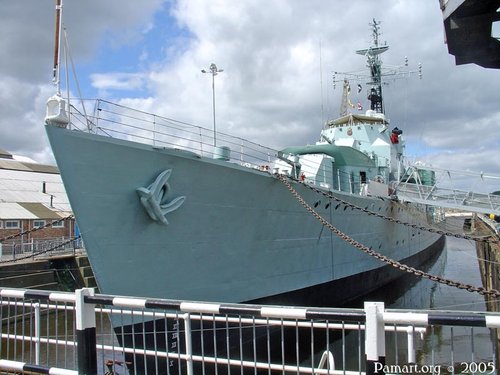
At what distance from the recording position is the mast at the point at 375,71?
22.9 meters

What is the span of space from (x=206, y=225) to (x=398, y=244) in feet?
40.2

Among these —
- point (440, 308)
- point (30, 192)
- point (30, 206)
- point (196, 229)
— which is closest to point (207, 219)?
point (196, 229)

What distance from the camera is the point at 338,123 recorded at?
19.9 meters

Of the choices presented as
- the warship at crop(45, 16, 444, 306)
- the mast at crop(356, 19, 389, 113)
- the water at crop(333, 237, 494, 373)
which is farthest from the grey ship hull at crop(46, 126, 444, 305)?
the mast at crop(356, 19, 389, 113)

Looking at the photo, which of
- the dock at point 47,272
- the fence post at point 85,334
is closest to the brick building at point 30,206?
the dock at point 47,272

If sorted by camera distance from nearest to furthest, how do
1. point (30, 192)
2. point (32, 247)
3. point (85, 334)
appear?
point (85, 334) < point (32, 247) < point (30, 192)

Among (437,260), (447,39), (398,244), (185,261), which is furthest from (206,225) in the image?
(437,260)

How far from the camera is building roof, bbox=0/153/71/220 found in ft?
87.9

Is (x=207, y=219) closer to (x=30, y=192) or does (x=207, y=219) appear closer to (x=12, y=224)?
(x=12, y=224)

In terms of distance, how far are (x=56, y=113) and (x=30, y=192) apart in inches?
1075

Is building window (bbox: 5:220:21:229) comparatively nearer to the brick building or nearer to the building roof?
the brick building

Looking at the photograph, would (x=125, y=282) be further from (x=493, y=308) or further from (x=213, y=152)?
(x=493, y=308)

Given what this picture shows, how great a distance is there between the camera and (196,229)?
8094 mm

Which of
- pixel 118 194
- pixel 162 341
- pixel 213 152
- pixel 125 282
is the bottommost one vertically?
pixel 162 341
